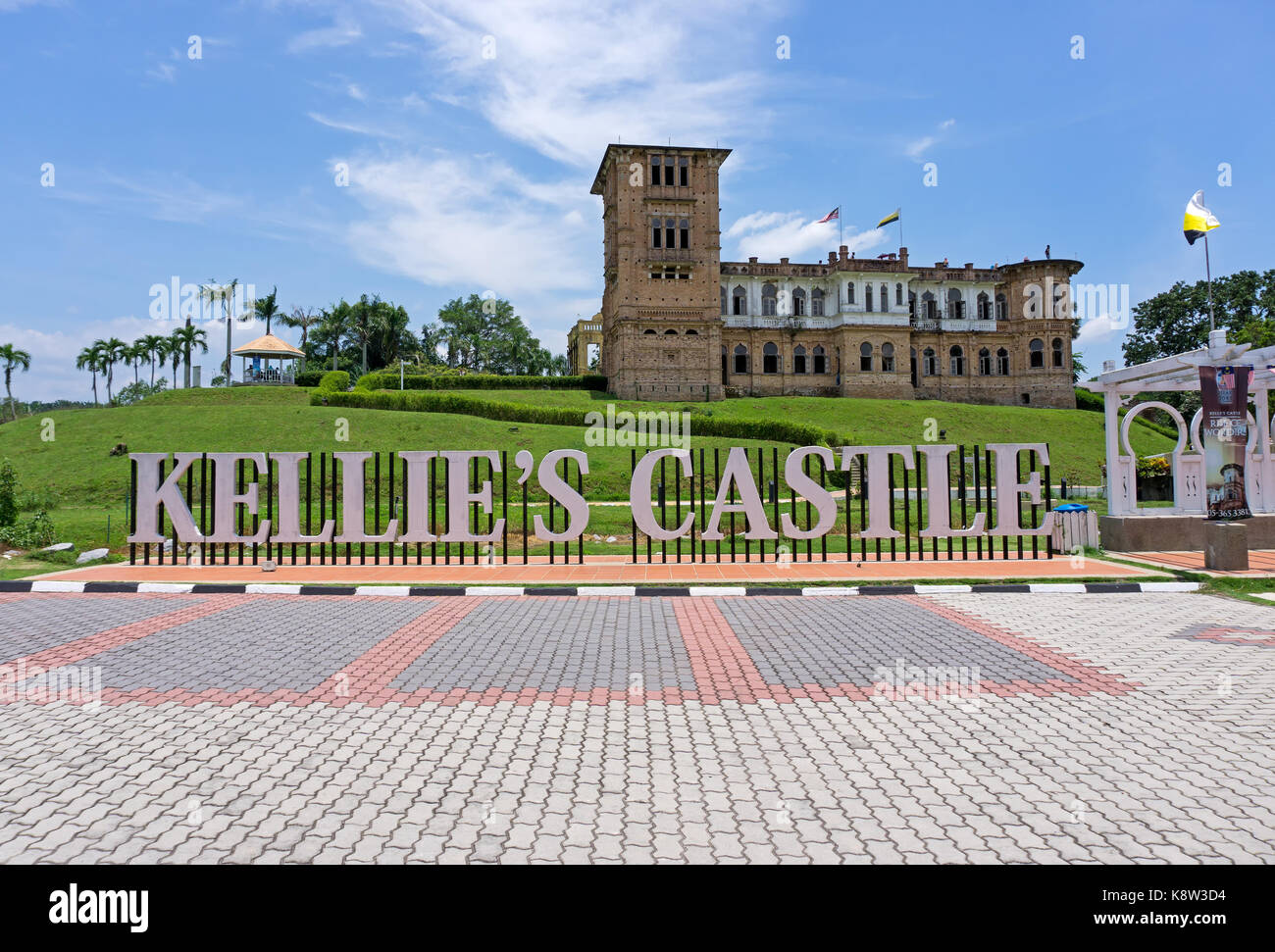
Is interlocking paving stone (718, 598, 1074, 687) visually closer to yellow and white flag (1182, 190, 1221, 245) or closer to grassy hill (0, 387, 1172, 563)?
grassy hill (0, 387, 1172, 563)

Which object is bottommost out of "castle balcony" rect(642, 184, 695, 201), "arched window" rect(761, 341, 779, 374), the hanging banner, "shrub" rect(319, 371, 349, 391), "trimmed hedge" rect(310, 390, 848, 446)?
the hanging banner

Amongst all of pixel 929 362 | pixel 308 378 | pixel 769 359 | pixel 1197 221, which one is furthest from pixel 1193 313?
pixel 308 378

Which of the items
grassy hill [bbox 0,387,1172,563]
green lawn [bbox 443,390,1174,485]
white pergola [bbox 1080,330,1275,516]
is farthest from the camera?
green lawn [bbox 443,390,1174,485]

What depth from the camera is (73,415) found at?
36094 millimetres

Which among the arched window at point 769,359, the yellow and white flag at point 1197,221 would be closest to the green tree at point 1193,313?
the arched window at point 769,359

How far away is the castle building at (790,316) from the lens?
55.8 meters

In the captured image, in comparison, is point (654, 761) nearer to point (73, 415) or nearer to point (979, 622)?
point (979, 622)

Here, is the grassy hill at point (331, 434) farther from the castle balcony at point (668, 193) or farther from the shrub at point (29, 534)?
the castle balcony at point (668, 193)

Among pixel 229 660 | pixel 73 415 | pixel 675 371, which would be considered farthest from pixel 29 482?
pixel 675 371

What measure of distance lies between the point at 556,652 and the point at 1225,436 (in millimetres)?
12099

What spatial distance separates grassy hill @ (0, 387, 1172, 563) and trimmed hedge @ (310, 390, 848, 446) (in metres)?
2.25

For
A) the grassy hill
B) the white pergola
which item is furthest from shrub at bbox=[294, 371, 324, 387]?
the white pergola

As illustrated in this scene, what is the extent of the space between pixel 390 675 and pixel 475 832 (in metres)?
3.42

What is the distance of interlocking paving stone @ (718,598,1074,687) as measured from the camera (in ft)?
22.5
